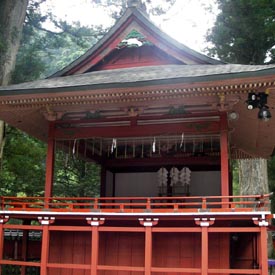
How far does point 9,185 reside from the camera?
21359 mm

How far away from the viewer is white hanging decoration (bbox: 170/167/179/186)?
14055 mm

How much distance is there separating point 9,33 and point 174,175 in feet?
27.5

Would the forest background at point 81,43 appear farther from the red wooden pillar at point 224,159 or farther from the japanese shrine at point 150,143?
the red wooden pillar at point 224,159

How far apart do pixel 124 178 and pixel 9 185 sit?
8.81 meters

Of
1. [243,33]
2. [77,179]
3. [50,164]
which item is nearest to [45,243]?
[50,164]

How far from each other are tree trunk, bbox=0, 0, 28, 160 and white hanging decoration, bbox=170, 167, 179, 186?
21.4 ft

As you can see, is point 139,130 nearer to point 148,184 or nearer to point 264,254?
point 148,184

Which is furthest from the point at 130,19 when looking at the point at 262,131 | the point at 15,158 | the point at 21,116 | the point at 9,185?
the point at 9,185

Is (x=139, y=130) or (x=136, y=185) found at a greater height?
(x=139, y=130)

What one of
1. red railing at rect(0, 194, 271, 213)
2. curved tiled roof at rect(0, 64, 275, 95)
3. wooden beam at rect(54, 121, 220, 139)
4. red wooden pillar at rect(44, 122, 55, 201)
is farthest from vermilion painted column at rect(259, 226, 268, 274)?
red wooden pillar at rect(44, 122, 55, 201)

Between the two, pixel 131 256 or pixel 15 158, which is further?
pixel 15 158

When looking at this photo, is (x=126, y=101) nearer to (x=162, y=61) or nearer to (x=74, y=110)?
(x=74, y=110)

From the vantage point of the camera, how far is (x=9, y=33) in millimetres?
15969

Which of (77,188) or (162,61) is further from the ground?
(162,61)
